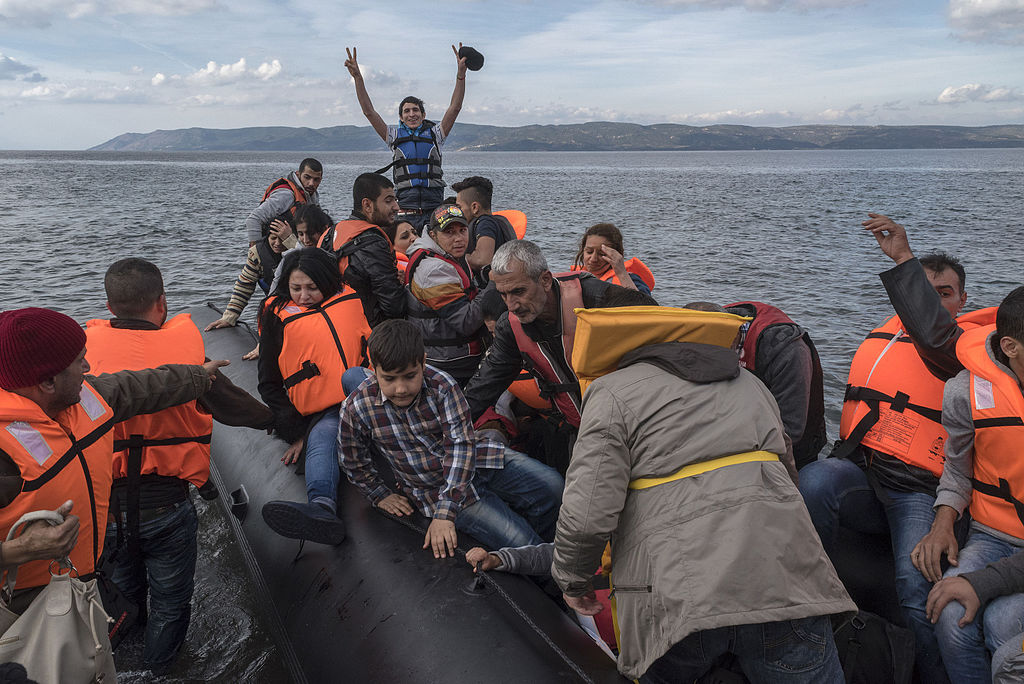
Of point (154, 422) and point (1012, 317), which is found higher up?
point (1012, 317)

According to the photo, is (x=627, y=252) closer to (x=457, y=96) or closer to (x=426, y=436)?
(x=457, y=96)

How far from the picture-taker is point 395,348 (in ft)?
10.4

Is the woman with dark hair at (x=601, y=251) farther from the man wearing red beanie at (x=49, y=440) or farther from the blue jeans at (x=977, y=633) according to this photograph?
the man wearing red beanie at (x=49, y=440)

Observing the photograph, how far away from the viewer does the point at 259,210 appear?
7305mm

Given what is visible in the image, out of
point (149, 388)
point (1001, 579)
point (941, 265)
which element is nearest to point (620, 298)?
point (1001, 579)

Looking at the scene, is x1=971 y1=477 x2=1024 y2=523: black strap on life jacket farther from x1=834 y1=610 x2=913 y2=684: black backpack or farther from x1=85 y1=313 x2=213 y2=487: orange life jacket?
x1=85 y1=313 x2=213 y2=487: orange life jacket

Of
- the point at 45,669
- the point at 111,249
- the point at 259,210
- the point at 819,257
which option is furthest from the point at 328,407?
the point at 111,249

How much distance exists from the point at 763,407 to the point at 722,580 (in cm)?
62

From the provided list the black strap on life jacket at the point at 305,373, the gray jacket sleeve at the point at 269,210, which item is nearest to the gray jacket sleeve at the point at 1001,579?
the black strap on life jacket at the point at 305,373

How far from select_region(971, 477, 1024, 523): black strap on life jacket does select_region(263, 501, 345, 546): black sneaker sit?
3.21 m

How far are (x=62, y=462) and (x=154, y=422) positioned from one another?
77cm

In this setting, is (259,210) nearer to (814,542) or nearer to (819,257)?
(814,542)

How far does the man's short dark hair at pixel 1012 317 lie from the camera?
2746 mm

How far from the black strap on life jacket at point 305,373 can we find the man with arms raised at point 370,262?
2.96ft
